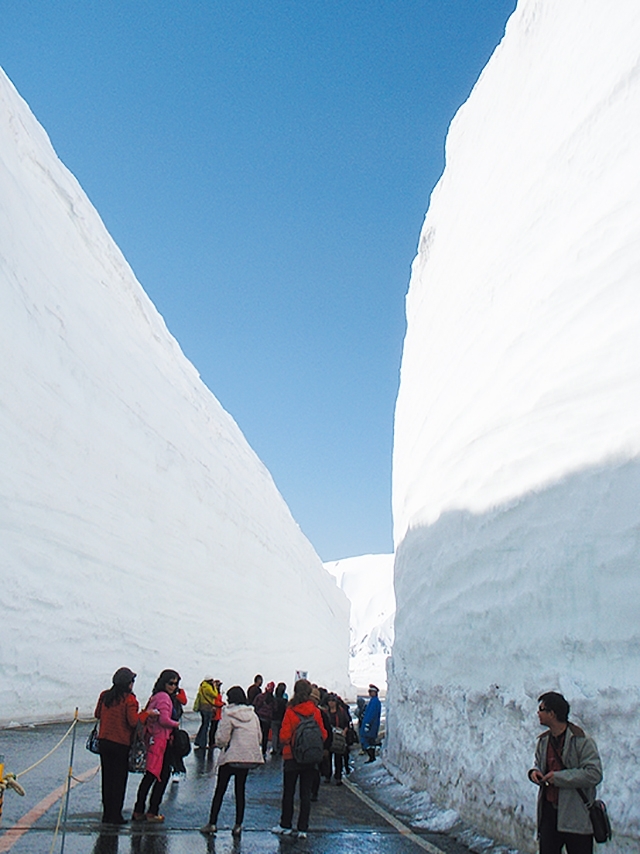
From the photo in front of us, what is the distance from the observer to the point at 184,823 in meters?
6.41

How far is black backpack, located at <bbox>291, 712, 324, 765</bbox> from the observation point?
239 inches

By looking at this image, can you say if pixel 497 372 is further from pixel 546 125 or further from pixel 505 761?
pixel 505 761

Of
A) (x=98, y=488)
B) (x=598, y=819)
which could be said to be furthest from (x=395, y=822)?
(x=98, y=488)

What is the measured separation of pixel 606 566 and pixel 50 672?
12.0 meters

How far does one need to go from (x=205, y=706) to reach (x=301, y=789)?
250 inches

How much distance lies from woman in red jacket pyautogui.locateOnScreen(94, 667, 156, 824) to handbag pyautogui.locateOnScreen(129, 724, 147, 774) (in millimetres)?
59

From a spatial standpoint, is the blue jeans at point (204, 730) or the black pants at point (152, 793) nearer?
the black pants at point (152, 793)

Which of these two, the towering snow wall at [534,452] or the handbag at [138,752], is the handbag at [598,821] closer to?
the towering snow wall at [534,452]

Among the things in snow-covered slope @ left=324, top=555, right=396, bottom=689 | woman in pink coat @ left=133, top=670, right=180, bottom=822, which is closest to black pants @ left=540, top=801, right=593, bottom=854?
woman in pink coat @ left=133, top=670, right=180, bottom=822

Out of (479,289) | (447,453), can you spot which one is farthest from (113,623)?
(479,289)

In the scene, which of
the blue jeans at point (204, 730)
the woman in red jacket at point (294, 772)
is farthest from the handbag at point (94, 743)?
the blue jeans at point (204, 730)

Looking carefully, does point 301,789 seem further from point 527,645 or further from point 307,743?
point 527,645

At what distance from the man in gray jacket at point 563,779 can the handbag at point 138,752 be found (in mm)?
3631

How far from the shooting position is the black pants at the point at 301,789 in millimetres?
6215
